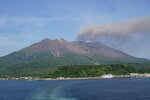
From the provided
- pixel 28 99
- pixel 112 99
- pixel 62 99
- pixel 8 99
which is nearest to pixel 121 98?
pixel 112 99

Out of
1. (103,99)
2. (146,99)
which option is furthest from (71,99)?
(146,99)

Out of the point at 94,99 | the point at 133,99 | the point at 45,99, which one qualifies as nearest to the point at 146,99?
the point at 133,99

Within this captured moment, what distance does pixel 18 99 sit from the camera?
394ft

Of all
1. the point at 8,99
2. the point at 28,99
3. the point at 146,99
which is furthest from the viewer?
the point at 8,99

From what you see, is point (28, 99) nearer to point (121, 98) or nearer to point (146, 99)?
point (121, 98)

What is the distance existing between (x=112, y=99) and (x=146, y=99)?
12.6 metres

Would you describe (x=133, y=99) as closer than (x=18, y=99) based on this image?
Yes

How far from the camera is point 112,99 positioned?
4345 inches

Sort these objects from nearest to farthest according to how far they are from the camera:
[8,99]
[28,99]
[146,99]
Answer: [146,99], [28,99], [8,99]

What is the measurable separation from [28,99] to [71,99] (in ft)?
59.6

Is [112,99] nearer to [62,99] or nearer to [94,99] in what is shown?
[94,99]

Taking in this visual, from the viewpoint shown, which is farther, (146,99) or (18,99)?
(18,99)

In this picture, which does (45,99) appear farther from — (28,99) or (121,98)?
(121,98)

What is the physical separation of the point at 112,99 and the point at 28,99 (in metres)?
33.1
